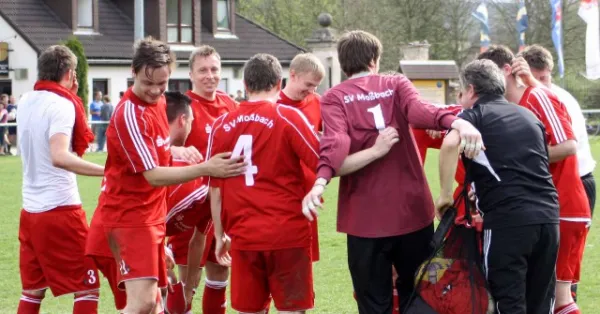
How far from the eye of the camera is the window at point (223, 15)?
48.0 metres

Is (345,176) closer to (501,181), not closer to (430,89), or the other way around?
(501,181)

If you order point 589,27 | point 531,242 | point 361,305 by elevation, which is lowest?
point 361,305

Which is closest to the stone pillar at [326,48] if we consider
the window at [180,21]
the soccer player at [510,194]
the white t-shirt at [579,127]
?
the window at [180,21]

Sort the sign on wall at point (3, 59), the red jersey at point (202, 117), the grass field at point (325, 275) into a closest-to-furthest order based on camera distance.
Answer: the red jersey at point (202, 117)
the grass field at point (325, 275)
the sign on wall at point (3, 59)

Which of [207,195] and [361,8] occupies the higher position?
[361,8]

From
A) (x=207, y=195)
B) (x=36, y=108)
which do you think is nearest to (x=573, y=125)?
(x=207, y=195)

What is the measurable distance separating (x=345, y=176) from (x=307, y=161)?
25 centimetres

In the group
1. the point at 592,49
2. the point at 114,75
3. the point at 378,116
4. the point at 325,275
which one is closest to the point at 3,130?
the point at 114,75

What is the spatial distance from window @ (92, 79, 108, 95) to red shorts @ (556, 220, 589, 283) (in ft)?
117

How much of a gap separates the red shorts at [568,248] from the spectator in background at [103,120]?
23715mm

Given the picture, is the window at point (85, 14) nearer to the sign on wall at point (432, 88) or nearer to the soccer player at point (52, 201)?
the sign on wall at point (432, 88)

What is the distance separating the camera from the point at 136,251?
250 inches

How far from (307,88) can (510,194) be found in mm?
2276

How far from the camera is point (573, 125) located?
23.4 feet
